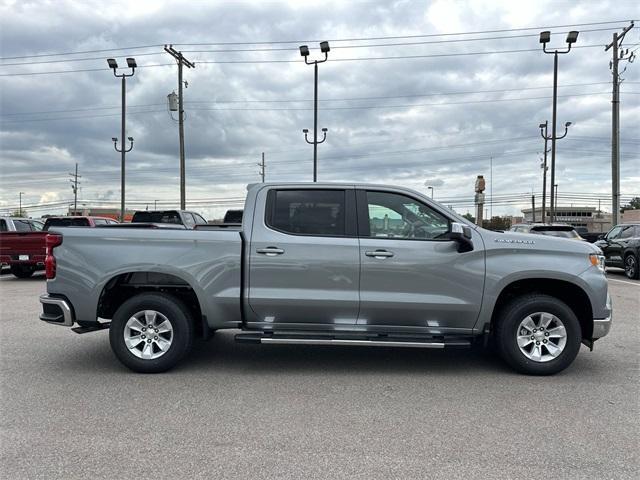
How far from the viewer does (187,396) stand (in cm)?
455

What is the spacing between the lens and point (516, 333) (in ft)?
16.8

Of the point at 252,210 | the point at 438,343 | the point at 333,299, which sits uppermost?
the point at 252,210

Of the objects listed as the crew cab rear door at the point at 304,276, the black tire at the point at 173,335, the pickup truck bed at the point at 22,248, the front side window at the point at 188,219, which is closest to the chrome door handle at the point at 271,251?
the crew cab rear door at the point at 304,276

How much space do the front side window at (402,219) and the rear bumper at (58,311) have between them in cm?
326

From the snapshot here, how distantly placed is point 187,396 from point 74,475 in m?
1.46

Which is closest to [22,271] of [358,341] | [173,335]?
[173,335]

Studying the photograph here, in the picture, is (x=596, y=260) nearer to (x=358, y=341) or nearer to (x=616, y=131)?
Result: (x=358, y=341)

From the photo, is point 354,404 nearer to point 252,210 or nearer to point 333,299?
point 333,299

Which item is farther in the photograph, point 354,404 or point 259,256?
point 259,256

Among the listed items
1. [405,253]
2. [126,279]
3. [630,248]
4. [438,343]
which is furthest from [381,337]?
[630,248]

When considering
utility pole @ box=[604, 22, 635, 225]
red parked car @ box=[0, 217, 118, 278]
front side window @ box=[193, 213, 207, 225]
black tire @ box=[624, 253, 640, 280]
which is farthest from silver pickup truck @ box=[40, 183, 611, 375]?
utility pole @ box=[604, 22, 635, 225]

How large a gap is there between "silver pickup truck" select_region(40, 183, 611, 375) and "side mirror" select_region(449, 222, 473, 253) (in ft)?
0.05

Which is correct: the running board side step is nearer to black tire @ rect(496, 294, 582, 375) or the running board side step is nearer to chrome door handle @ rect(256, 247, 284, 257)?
black tire @ rect(496, 294, 582, 375)

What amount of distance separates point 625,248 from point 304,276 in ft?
46.7
